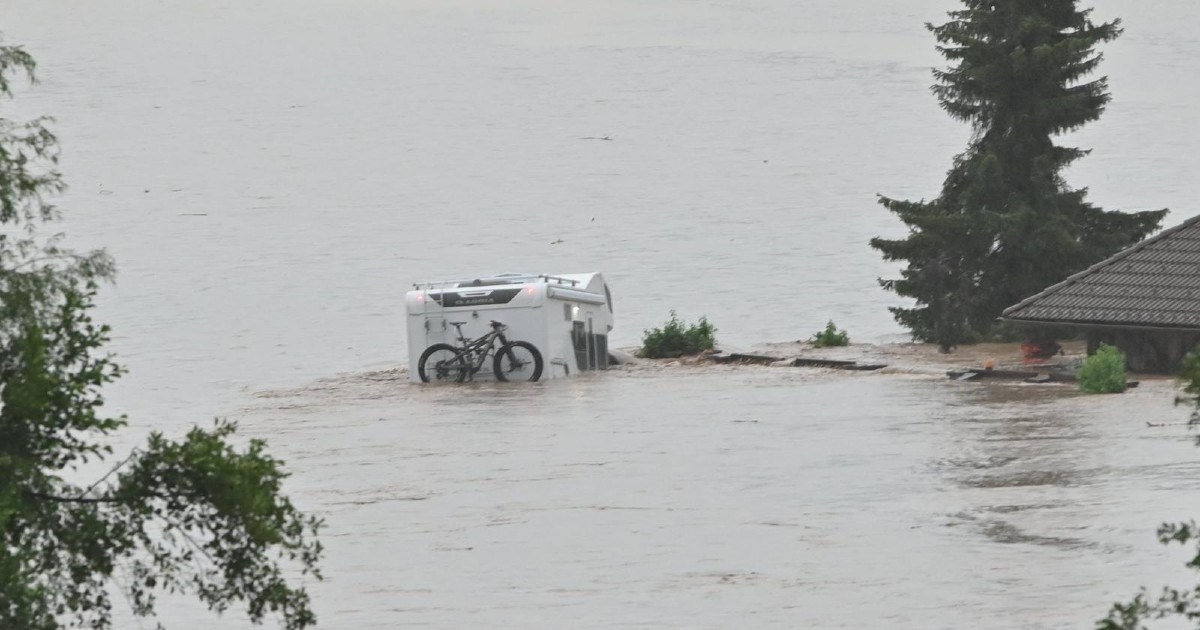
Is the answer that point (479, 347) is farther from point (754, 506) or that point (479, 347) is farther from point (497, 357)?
point (754, 506)

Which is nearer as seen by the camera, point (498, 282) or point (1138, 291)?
point (1138, 291)

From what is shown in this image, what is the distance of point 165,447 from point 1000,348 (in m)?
31.1

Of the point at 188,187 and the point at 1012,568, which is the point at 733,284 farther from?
the point at 1012,568

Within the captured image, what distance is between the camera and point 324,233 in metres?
75.3

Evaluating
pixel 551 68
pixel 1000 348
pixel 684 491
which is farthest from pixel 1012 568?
pixel 551 68

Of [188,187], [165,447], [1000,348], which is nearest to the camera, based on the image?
[165,447]

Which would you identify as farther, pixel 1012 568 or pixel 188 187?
pixel 188 187

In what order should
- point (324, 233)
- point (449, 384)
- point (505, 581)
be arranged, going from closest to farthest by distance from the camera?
point (505, 581), point (449, 384), point (324, 233)

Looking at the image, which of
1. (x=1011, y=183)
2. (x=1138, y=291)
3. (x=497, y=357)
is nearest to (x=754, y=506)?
(x=1138, y=291)

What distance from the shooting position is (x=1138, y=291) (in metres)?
27.0

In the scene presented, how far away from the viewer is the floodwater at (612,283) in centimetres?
1263

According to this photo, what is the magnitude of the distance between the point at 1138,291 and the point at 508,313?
10.5m

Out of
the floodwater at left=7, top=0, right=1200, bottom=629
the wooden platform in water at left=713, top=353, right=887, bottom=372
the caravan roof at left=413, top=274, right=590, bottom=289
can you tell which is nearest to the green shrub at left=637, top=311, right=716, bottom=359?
the wooden platform in water at left=713, top=353, right=887, bottom=372

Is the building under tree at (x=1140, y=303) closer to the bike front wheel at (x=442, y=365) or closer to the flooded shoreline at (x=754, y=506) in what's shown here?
the flooded shoreline at (x=754, y=506)
